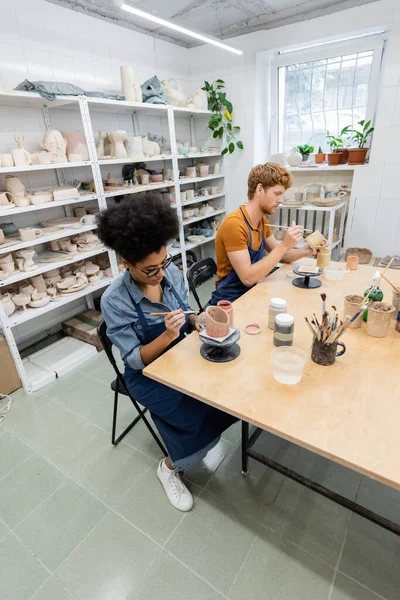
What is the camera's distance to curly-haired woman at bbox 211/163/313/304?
1762mm

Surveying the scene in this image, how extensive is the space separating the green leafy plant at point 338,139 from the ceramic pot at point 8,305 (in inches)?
132

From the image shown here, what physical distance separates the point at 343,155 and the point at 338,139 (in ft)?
0.60

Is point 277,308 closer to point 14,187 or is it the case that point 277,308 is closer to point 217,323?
point 217,323

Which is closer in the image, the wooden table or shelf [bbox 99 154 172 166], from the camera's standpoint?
the wooden table

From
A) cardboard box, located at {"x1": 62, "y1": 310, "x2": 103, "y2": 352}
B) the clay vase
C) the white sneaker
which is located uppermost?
the clay vase

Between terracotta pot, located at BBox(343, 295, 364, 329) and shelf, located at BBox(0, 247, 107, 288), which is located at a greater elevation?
terracotta pot, located at BBox(343, 295, 364, 329)

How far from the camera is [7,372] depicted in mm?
2193

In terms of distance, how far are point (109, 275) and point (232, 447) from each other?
1800 millimetres

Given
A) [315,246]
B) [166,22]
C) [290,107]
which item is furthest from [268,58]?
[315,246]

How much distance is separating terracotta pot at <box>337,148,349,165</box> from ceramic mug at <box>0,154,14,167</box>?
3.00 m

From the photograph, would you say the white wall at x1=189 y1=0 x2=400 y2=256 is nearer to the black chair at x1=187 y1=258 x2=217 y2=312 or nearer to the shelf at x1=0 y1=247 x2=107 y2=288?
the black chair at x1=187 y1=258 x2=217 y2=312

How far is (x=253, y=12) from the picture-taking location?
2.98 m

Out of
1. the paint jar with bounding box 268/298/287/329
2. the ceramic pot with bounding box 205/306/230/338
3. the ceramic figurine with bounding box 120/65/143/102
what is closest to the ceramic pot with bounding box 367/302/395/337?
the paint jar with bounding box 268/298/287/329

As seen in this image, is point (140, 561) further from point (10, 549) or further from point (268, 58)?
point (268, 58)
